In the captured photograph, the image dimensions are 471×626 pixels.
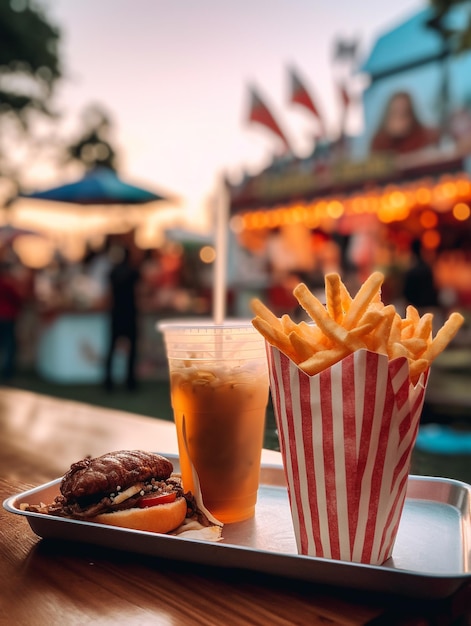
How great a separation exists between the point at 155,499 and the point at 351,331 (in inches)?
14.9

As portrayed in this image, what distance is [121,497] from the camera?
2.94 ft

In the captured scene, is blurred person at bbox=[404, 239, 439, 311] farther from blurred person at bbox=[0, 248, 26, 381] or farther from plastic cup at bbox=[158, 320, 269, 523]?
plastic cup at bbox=[158, 320, 269, 523]

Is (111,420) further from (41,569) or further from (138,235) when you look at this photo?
(138,235)

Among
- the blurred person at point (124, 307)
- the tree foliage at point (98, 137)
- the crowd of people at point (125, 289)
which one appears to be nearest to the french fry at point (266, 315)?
the crowd of people at point (125, 289)

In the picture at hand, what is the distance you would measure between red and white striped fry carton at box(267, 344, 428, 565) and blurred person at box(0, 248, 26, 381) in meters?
8.26

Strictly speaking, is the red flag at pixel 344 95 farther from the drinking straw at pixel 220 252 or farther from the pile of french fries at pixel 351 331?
the pile of french fries at pixel 351 331

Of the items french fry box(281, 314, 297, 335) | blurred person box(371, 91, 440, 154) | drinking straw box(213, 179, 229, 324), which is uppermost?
blurred person box(371, 91, 440, 154)

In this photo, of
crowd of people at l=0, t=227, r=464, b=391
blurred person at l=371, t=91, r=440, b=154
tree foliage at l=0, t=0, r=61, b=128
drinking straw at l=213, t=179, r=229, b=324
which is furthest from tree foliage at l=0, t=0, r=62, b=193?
drinking straw at l=213, t=179, r=229, b=324

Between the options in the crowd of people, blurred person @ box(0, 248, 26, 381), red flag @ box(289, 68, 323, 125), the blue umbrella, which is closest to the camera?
the crowd of people

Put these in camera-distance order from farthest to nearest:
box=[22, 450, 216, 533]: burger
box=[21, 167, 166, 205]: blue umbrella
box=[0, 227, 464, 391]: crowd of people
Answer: box=[21, 167, 166, 205]: blue umbrella
box=[0, 227, 464, 391]: crowd of people
box=[22, 450, 216, 533]: burger

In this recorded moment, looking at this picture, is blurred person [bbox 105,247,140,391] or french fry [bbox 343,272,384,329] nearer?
french fry [bbox 343,272,384,329]

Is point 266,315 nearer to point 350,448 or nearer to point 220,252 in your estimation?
point 350,448

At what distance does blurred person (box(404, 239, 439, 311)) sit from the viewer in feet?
21.2

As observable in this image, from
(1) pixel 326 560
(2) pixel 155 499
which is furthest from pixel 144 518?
(1) pixel 326 560
